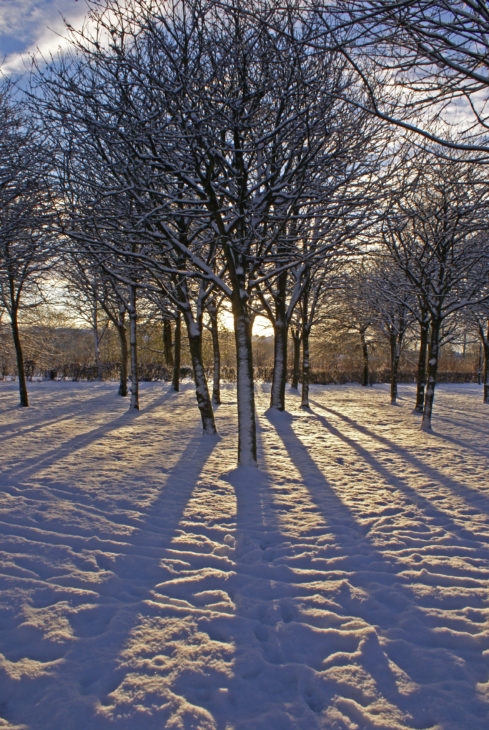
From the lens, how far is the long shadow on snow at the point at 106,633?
201 cm

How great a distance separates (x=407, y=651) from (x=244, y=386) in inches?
165

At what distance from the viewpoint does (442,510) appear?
494 centimetres

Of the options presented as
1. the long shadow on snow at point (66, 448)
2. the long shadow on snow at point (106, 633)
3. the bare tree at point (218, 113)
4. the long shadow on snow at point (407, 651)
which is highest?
the bare tree at point (218, 113)

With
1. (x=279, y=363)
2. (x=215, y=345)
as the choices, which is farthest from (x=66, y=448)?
(x=215, y=345)

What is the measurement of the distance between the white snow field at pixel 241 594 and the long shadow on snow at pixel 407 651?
1 centimetres

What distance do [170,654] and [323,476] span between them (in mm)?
4300

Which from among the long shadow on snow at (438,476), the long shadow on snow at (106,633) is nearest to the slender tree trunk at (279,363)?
the long shadow on snow at (438,476)

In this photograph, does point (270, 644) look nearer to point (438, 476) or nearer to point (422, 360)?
point (438, 476)

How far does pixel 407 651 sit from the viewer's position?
252 centimetres

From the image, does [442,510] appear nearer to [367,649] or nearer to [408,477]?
[408,477]

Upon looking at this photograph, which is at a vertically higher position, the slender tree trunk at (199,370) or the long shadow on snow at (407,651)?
the slender tree trunk at (199,370)

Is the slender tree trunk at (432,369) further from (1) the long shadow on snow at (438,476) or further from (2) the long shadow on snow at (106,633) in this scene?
(2) the long shadow on snow at (106,633)

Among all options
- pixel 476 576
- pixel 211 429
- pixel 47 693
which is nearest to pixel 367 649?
pixel 476 576

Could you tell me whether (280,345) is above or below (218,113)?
below
